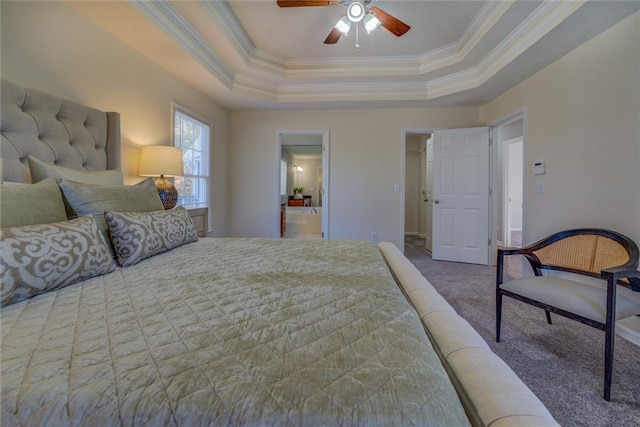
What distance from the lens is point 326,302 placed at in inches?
36.8

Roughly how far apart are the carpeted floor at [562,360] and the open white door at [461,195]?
4.69 feet

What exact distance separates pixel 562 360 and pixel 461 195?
278cm

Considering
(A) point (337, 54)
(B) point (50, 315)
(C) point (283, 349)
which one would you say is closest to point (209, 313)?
(C) point (283, 349)

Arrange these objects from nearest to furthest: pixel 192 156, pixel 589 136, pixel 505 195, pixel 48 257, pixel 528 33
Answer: pixel 48 257, pixel 589 136, pixel 528 33, pixel 192 156, pixel 505 195

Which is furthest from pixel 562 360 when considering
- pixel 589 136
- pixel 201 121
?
pixel 201 121

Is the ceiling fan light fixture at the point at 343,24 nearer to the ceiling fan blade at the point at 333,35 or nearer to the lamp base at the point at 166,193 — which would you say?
the ceiling fan blade at the point at 333,35

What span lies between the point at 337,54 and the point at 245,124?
6.14ft

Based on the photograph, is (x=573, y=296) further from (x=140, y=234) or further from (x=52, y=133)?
(x=52, y=133)

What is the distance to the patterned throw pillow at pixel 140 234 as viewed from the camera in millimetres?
1359

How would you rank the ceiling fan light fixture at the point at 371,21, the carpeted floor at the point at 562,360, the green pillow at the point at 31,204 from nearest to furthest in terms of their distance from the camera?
the green pillow at the point at 31,204 → the carpeted floor at the point at 562,360 → the ceiling fan light fixture at the point at 371,21

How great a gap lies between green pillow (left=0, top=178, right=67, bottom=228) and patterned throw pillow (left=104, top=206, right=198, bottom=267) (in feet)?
0.63

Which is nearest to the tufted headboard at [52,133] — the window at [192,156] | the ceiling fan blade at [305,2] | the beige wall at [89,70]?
the beige wall at [89,70]

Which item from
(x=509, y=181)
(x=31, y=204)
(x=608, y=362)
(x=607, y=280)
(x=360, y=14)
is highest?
(x=360, y=14)

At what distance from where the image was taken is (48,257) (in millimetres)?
984
